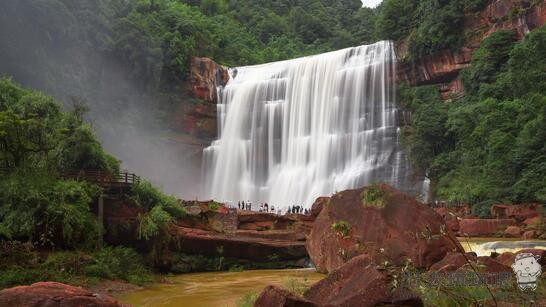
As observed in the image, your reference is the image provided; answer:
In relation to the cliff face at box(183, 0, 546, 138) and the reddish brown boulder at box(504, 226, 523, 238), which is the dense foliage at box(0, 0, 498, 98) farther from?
the reddish brown boulder at box(504, 226, 523, 238)

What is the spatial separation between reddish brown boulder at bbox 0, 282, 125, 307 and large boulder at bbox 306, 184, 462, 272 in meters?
6.57

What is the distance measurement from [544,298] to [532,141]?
29.2 metres

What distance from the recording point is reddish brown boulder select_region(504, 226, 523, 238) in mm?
25934

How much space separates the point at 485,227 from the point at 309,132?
857 inches

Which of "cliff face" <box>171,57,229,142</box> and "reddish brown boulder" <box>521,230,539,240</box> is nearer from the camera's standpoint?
"reddish brown boulder" <box>521,230,539,240</box>

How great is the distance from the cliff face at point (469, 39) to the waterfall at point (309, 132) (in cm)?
230

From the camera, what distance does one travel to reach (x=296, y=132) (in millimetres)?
47562

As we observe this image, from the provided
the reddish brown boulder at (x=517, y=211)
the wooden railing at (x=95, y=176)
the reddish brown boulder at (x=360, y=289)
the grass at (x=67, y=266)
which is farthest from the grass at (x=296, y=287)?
the reddish brown boulder at (x=517, y=211)

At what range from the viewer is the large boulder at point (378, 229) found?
12.3 meters

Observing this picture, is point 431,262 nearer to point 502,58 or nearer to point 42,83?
point 502,58

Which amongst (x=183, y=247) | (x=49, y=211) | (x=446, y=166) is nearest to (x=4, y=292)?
(x=49, y=211)

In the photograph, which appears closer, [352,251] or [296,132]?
[352,251]

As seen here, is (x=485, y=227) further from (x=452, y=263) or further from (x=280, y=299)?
(x=280, y=299)

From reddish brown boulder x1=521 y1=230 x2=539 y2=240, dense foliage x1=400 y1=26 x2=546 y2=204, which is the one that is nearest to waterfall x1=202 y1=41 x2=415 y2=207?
dense foliage x1=400 y1=26 x2=546 y2=204
